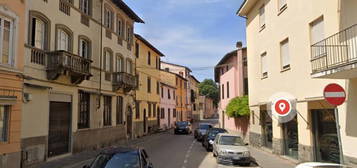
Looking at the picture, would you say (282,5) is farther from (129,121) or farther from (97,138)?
(129,121)

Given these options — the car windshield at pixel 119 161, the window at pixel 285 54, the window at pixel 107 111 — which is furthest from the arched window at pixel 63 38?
the window at pixel 285 54

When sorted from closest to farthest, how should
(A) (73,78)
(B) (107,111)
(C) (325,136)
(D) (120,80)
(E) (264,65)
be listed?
(C) (325,136)
(A) (73,78)
(E) (264,65)
(B) (107,111)
(D) (120,80)

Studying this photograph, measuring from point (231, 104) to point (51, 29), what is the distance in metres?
15.7

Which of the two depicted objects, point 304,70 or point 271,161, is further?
point 271,161

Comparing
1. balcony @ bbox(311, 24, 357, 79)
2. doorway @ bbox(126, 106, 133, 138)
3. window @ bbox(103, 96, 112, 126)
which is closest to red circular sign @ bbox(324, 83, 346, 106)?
balcony @ bbox(311, 24, 357, 79)

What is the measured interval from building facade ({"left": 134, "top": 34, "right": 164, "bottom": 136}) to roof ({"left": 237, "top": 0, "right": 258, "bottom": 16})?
1240cm

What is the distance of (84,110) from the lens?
19.0 meters

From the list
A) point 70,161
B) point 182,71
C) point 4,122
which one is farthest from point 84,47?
point 182,71

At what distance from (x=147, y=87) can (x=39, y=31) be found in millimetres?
21477

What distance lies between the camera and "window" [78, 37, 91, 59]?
18634 mm

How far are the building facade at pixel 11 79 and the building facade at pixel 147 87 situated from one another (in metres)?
18.1

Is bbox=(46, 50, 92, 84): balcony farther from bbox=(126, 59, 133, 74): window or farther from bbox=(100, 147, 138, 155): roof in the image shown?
bbox=(126, 59, 133, 74): window

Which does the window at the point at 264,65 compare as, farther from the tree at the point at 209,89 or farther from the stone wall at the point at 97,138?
the tree at the point at 209,89

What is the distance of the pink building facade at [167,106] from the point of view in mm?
43484
